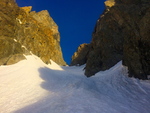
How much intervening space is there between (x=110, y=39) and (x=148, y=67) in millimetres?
18439

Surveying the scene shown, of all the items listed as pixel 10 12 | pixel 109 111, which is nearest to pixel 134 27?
pixel 109 111

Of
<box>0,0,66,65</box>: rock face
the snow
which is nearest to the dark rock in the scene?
<box>0,0,66,65</box>: rock face

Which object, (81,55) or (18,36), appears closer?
(18,36)

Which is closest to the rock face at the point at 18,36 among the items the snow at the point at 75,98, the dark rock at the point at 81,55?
the snow at the point at 75,98

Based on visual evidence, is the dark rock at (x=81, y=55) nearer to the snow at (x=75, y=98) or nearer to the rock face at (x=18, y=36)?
the rock face at (x=18, y=36)

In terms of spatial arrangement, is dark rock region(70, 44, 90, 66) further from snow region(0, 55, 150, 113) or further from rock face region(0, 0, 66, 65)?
snow region(0, 55, 150, 113)

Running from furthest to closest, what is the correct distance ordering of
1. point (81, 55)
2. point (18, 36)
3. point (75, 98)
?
point (81, 55)
point (18, 36)
point (75, 98)

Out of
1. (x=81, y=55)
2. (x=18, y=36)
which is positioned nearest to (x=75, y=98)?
(x=18, y=36)

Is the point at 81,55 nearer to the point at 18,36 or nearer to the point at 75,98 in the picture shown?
the point at 18,36

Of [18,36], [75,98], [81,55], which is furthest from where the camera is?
[81,55]

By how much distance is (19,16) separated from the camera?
41562mm

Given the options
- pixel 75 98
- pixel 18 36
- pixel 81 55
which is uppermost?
pixel 81 55

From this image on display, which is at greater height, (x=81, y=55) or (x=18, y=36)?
(x=81, y=55)

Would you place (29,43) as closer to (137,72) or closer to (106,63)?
(106,63)
